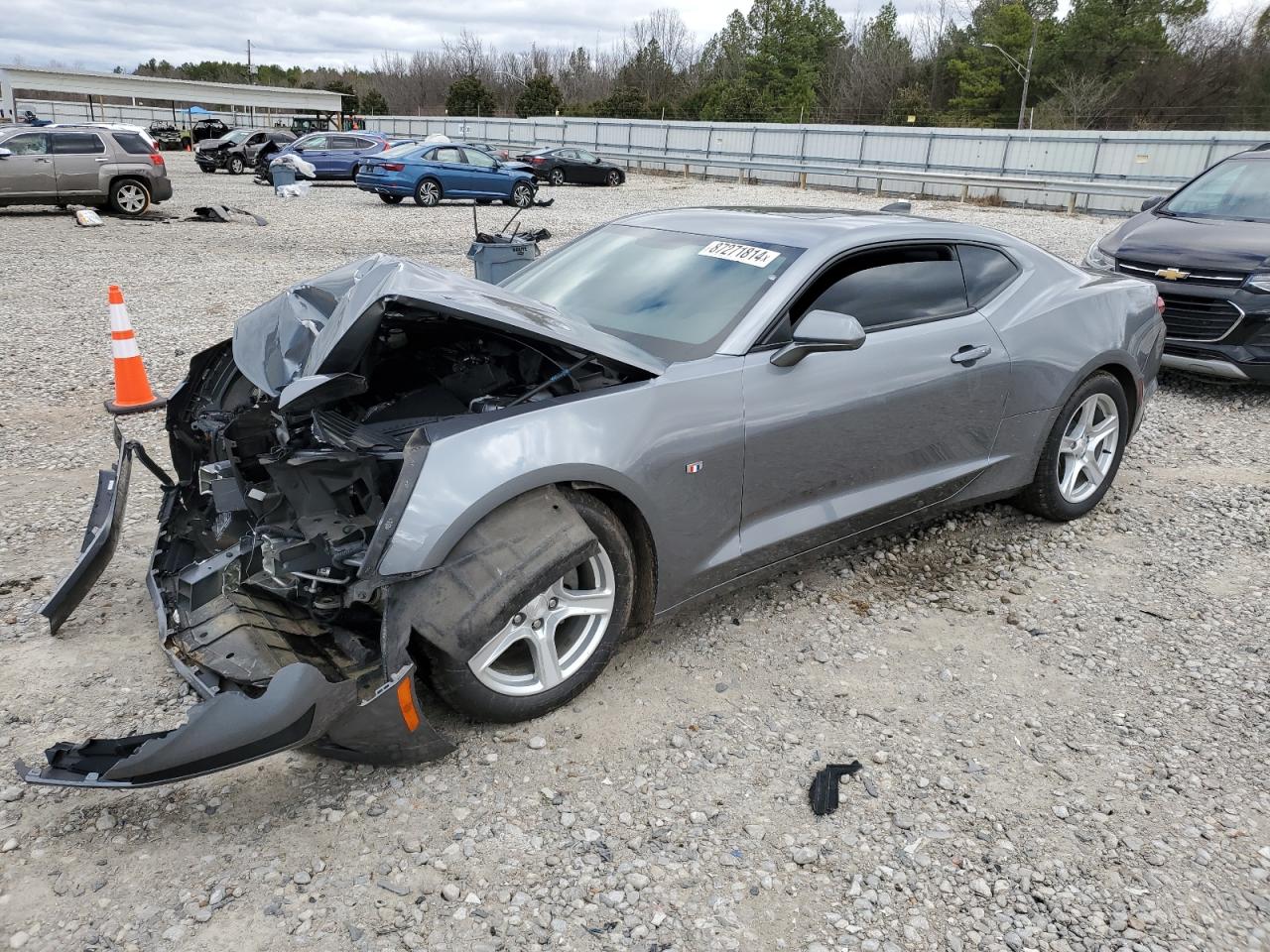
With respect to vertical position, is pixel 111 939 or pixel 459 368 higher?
pixel 459 368

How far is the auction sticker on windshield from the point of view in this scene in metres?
3.72

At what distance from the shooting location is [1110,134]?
84.6 ft

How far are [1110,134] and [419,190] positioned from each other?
61.9 feet

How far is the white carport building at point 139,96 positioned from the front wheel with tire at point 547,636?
60919 mm

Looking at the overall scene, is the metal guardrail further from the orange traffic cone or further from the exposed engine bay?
the exposed engine bay

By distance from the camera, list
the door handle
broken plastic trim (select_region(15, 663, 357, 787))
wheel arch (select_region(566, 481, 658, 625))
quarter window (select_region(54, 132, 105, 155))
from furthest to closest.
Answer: quarter window (select_region(54, 132, 105, 155)) → the door handle → wheel arch (select_region(566, 481, 658, 625)) → broken plastic trim (select_region(15, 663, 357, 787))

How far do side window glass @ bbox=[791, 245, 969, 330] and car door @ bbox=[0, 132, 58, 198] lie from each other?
1729 cm

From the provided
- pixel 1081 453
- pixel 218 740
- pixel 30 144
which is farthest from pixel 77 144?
pixel 218 740

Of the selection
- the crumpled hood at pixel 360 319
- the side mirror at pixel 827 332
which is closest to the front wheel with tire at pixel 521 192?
the crumpled hood at pixel 360 319

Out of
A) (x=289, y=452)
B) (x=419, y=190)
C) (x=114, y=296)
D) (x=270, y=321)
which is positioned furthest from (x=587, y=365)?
(x=419, y=190)

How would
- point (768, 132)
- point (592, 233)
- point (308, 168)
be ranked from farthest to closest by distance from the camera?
1. point (768, 132)
2. point (308, 168)
3. point (592, 233)

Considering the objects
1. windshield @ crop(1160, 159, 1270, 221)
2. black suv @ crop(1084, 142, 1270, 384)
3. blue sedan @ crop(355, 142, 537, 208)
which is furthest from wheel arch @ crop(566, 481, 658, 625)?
blue sedan @ crop(355, 142, 537, 208)

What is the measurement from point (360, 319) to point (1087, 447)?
3.78 m

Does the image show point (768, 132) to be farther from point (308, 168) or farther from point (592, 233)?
point (592, 233)
